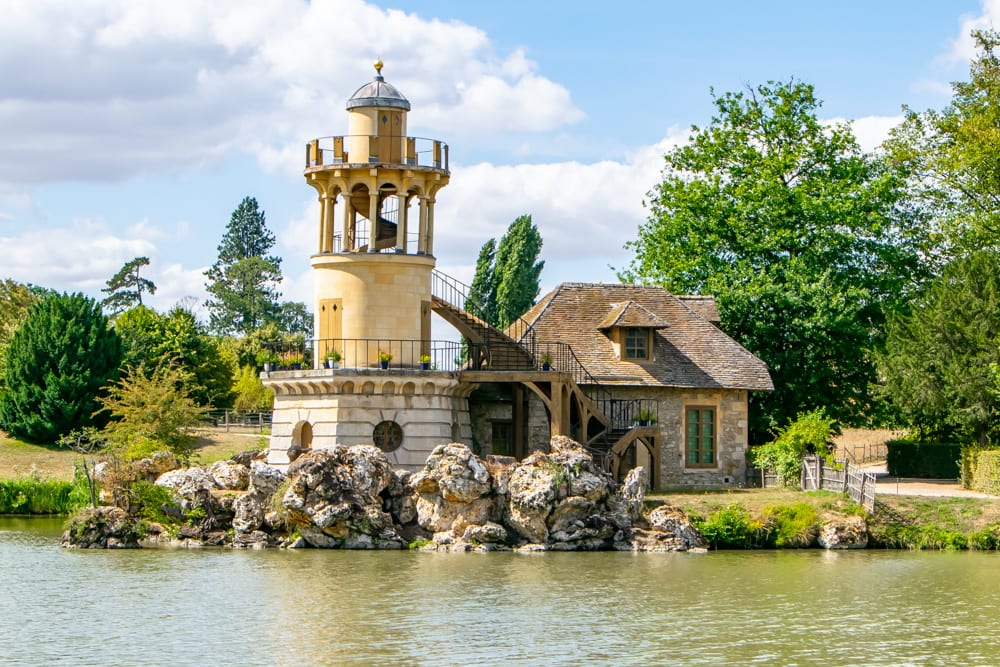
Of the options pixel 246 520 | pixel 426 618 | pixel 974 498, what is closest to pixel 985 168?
pixel 974 498

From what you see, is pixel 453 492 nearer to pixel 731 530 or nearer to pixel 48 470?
pixel 731 530

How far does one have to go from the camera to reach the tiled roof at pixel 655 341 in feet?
147

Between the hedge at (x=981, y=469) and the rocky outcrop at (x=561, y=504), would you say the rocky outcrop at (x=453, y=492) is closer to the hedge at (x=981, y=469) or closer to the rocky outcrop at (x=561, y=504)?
the rocky outcrop at (x=561, y=504)

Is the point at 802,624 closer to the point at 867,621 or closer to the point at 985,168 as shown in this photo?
the point at 867,621

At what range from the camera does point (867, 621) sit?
27719 millimetres

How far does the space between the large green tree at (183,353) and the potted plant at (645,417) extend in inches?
1045

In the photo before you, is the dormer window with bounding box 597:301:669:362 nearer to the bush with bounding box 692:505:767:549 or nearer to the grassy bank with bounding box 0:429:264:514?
the bush with bounding box 692:505:767:549

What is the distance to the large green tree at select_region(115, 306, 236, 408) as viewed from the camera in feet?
219

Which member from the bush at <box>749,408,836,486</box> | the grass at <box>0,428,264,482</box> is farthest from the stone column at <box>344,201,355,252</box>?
the grass at <box>0,428,264,482</box>

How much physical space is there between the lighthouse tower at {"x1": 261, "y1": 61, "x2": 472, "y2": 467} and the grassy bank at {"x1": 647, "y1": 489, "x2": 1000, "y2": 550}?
6.88 m

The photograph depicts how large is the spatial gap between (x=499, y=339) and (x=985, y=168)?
19.5m

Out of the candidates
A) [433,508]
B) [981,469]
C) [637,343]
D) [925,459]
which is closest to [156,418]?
[433,508]

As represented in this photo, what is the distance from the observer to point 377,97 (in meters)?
42.8

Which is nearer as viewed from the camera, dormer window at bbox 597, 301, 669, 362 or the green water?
the green water
